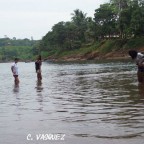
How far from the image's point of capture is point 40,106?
→ 1284 cm

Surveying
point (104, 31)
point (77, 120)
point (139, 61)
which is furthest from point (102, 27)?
point (77, 120)

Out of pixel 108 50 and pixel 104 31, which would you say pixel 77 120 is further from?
pixel 104 31

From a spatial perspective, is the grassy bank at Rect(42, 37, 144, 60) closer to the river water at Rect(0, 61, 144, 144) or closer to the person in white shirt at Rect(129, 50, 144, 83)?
the person in white shirt at Rect(129, 50, 144, 83)

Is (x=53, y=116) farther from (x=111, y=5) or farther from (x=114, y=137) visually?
(x=111, y=5)

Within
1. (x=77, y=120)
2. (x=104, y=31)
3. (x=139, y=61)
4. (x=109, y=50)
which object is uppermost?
(x=104, y=31)

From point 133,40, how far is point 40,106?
7841 cm

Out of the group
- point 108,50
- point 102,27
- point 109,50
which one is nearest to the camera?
point 109,50

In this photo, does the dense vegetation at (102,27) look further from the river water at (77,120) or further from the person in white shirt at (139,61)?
the river water at (77,120)

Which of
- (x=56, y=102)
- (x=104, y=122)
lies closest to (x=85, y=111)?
(x=104, y=122)

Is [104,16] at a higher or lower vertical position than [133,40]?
higher

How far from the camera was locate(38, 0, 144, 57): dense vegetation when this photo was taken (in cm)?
8606

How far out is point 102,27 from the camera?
324ft

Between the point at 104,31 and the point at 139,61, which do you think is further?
the point at 104,31

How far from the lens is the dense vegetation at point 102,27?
86062 mm
